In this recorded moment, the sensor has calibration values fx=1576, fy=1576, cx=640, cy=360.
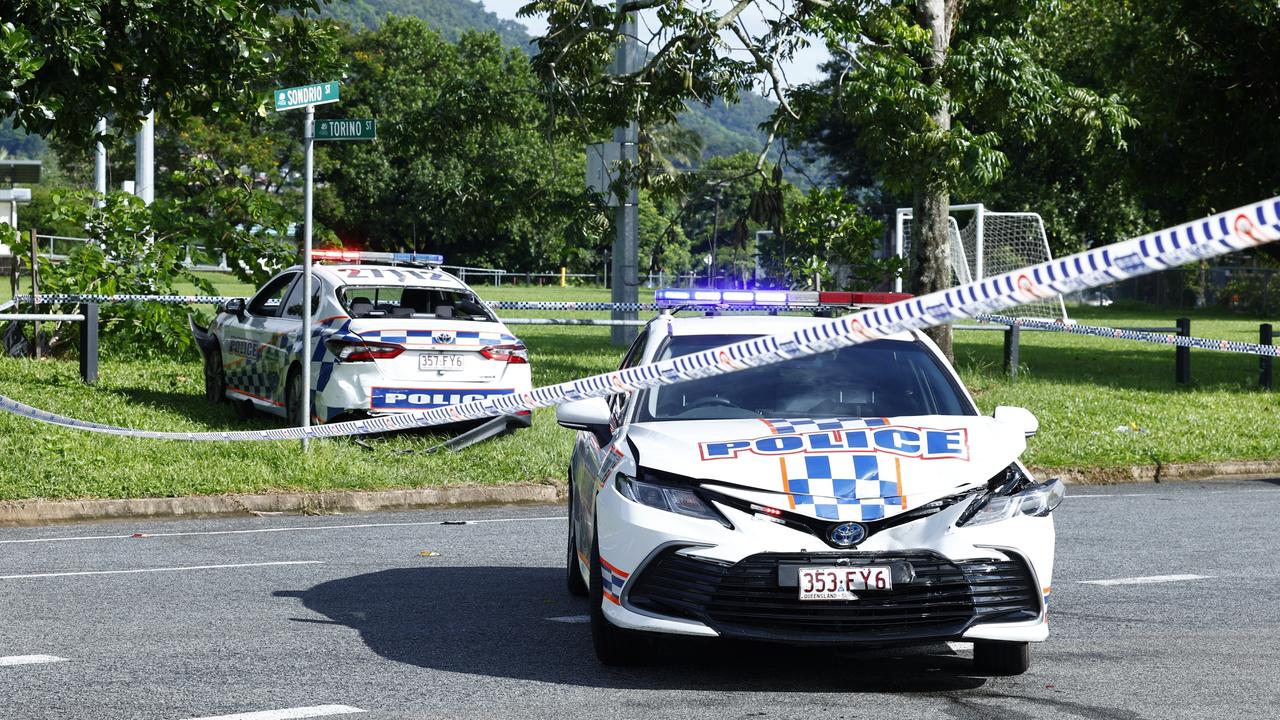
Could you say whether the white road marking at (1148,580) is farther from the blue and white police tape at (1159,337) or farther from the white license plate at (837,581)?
the blue and white police tape at (1159,337)

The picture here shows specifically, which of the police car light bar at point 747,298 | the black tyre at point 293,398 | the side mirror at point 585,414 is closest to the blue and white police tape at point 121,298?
the black tyre at point 293,398

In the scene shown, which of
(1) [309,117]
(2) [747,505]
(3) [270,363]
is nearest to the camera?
(2) [747,505]

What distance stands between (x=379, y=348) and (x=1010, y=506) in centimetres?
786

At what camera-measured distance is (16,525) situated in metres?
11.1

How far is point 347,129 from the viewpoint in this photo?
A: 40.5 feet

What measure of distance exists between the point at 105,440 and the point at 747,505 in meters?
8.70

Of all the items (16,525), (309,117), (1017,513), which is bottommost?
(16,525)

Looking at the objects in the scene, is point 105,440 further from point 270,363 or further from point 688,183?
point 688,183

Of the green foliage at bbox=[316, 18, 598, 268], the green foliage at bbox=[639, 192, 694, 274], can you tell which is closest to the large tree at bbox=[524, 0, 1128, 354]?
the green foliage at bbox=[316, 18, 598, 268]

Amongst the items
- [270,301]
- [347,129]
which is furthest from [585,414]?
[270,301]

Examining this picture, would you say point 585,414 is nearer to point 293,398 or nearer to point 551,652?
point 551,652

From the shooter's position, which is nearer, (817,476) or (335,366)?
(817,476)

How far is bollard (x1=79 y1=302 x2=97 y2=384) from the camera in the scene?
1667cm

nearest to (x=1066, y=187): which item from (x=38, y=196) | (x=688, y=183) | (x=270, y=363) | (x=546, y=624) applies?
(x=688, y=183)
